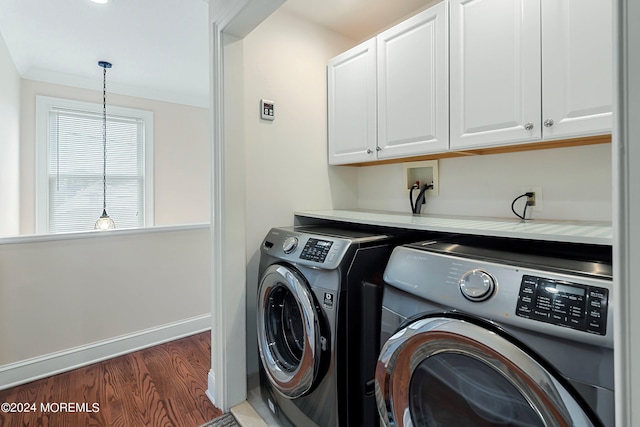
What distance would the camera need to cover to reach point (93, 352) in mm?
2229

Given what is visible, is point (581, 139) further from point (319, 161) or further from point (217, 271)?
point (217, 271)

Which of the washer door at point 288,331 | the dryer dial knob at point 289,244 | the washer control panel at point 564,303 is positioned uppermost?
the dryer dial knob at point 289,244

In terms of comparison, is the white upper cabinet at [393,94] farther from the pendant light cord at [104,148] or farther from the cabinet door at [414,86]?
the pendant light cord at [104,148]

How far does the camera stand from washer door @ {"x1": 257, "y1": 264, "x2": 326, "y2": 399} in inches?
53.6

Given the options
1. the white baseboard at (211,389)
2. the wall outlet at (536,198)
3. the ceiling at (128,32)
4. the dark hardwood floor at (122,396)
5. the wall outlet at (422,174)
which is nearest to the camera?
the wall outlet at (536,198)

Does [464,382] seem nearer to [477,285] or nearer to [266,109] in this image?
[477,285]

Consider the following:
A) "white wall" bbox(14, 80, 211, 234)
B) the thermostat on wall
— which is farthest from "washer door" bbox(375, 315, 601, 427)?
"white wall" bbox(14, 80, 211, 234)

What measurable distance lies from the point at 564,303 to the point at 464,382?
0.35 meters

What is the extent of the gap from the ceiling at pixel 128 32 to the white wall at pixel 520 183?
971mm

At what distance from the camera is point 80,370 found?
2.14m

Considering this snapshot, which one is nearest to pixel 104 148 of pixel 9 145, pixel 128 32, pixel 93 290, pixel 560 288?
pixel 9 145

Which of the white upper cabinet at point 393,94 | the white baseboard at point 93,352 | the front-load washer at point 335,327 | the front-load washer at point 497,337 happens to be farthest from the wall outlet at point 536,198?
the white baseboard at point 93,352

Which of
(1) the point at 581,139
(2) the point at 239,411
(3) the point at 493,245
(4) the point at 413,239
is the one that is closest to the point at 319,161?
(4) the point at 413,239

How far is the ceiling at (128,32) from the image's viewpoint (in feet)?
6.81
